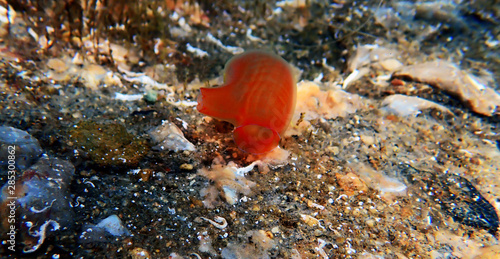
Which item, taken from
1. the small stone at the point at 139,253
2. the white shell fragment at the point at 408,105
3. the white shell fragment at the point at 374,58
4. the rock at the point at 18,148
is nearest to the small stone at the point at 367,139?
the white shell fragment at the point at 408,105

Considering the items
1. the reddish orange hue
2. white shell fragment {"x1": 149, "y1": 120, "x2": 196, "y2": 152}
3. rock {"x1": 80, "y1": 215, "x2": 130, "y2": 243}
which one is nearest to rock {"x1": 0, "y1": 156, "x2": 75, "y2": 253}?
rock {"x1": 80, "y1": 215, "x2": 130, "y2": 243}

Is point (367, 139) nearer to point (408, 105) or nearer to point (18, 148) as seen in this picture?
point (408, 105)

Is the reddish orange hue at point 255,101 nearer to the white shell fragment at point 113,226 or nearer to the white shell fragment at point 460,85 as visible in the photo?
the white shell fragment at point 113,226

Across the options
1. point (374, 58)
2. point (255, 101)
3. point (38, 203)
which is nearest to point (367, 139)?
point (255, 101)

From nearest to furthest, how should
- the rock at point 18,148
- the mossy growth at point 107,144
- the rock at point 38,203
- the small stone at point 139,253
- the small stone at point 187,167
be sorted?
the rock at point 38,203, the small stone at point 139,253, the rock at point 18,148, the mossy growth at point 107,144, the small stone at point 187,167

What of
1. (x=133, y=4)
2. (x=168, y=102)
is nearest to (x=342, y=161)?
(x=168, y=102)

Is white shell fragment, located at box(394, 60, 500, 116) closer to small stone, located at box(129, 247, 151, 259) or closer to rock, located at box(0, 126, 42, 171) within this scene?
small stone, located at box(129, 247, 151, 259)
